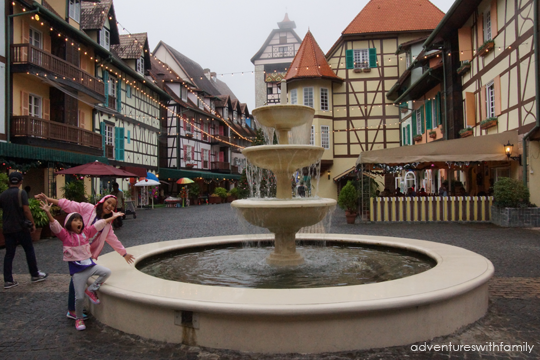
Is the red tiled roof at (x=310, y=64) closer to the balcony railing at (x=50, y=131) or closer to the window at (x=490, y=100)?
the window at (x=490, y=100)

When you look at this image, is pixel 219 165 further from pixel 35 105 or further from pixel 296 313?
pixel 296 313

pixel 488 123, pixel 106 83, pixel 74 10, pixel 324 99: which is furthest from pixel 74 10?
pixel 488 123

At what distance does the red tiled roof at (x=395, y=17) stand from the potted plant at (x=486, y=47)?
14.0 meters

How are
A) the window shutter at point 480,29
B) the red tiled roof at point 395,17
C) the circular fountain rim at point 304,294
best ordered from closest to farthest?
the circular fountain rim at point 304,294
the window shutter at point 480,29
the red tiled roof at point 395,17

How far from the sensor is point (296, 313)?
3555 mm

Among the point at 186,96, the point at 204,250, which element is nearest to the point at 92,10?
the point at 186,96

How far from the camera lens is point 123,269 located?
5.30m

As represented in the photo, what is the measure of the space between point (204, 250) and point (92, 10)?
22918mm

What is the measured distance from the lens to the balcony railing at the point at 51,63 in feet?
57.4

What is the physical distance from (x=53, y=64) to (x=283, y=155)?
16.6 m

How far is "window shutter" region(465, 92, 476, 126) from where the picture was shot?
60.0 ft

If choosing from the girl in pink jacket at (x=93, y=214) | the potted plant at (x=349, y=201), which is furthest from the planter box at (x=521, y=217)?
the girl in pink jacket at (x=93, y=214)

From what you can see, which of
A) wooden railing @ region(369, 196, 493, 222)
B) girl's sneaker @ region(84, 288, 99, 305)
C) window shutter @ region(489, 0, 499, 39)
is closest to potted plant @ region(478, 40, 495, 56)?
window shutter @ region(489, 0, 499, 39)

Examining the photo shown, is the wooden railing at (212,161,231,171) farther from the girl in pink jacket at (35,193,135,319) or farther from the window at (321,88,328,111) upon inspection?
the girl in pink jacket at (35,193,135,319)
